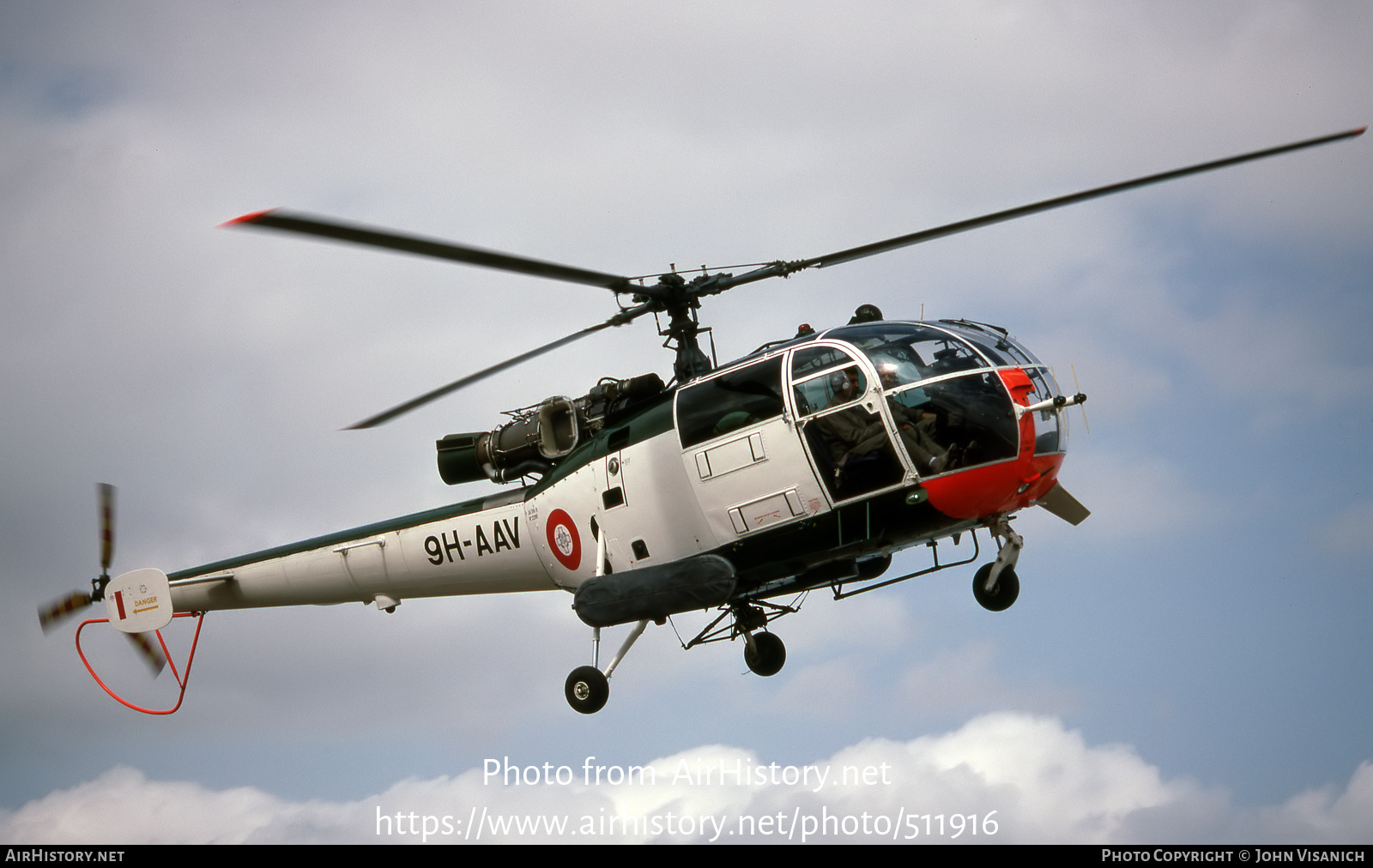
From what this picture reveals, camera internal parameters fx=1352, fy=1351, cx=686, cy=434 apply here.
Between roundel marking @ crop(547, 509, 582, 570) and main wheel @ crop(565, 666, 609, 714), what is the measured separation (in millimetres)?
1453

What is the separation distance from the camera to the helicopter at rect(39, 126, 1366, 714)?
1512 cm

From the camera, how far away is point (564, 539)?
18.3 meters

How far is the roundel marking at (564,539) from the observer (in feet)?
59.5

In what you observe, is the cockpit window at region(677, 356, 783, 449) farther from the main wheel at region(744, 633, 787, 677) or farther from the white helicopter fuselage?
the main wheel at region(744, 633, 787, 677)

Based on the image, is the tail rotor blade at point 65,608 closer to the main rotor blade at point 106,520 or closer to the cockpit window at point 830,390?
the main rotor blade at point 106,520

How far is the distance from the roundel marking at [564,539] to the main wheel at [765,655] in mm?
2861

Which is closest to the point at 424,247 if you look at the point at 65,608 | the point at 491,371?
the point at 491,371

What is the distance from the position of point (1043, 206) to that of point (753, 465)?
4.40m

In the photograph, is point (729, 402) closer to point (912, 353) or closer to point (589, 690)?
point (912, 353)

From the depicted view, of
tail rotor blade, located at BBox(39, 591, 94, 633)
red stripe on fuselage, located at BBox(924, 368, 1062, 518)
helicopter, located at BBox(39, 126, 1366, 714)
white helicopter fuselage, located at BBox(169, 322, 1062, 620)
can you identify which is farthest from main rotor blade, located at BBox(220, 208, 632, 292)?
tail rotor blade, located at BBox(39, 591, 94, 633)

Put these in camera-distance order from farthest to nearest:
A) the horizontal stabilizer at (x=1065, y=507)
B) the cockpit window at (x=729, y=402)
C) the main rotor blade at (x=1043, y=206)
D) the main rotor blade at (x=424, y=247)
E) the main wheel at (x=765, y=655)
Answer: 1. the main wheel at (x=765, y=655)
2. the horizontal stabilizer at (x=1065, y=507)
3. the cockpit window at (x=729, y=402)
4. the main rotor blade at (x=1043, y=206)
5. the main rotor blade at (x=424, y=247)

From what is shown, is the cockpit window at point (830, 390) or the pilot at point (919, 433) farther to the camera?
the cockpit window at point (830, 390)

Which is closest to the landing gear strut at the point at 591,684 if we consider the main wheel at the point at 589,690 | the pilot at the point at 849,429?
the main wheel at the point at 589,690

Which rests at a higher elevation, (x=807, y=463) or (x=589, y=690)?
(x=807, y=463)
